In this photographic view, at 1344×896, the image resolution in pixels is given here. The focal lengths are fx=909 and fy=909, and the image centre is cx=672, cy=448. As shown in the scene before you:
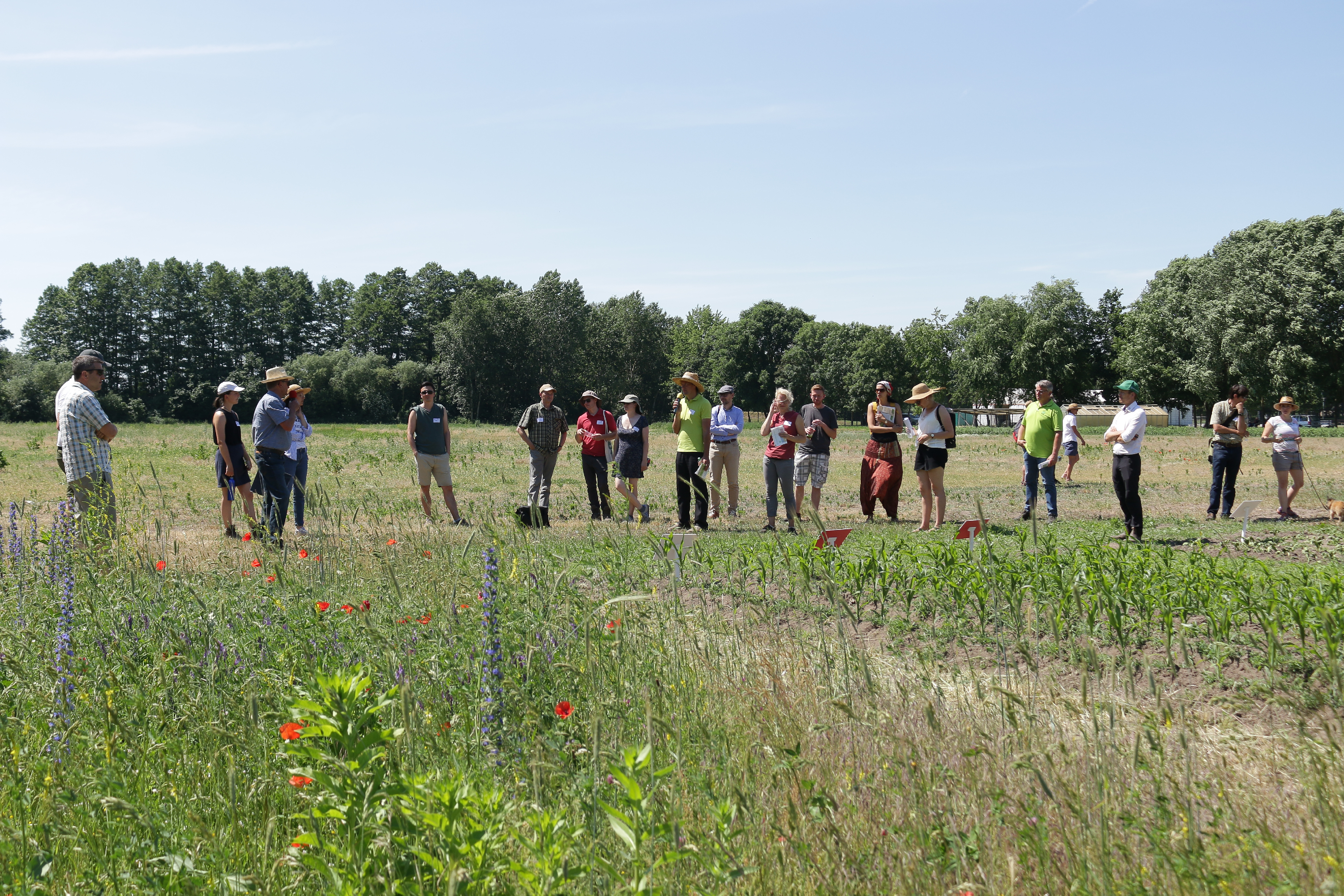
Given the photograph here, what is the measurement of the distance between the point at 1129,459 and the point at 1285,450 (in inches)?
170

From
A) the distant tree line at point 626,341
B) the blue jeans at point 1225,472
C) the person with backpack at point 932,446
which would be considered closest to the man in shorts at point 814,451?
the person with backpack at point 932,446

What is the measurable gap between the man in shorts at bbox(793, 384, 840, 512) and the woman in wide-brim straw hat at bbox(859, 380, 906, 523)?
1.81ft

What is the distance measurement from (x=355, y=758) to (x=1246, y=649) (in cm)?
493

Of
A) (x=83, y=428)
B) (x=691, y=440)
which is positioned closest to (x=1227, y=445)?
(x=691, y=440)

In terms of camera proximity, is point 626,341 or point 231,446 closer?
point 231,446

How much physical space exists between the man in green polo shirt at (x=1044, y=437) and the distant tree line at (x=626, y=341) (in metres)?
40.5

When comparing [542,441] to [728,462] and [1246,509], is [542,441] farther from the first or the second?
[1246,509]

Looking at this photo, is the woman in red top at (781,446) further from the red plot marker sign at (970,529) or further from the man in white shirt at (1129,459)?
the red plot marker sign at (970,529)

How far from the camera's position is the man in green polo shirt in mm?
12258

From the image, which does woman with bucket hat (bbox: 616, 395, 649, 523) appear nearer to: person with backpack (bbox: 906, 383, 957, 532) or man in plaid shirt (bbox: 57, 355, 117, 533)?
person with backpack (bbox: 906, 383, 957, 532)

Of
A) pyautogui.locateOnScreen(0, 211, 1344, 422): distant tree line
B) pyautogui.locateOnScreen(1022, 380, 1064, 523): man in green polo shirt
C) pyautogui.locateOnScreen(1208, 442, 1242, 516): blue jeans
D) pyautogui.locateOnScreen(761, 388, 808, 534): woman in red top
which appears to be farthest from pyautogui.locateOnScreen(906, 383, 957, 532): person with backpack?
pyautogui.locateOnScreen(0, 211, 1344, 422): distant tree line

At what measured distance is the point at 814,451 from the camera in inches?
485

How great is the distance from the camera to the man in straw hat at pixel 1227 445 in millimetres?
12953

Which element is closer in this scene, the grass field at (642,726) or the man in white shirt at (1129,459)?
the grass field at (642,726)
